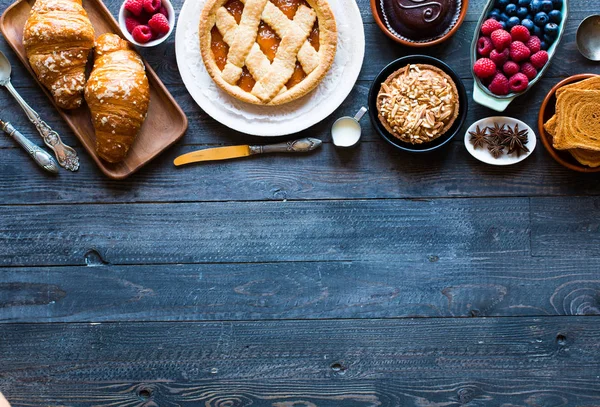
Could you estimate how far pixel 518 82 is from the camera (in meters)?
1.65

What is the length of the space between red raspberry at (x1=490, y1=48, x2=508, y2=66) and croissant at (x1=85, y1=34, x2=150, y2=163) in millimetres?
1037

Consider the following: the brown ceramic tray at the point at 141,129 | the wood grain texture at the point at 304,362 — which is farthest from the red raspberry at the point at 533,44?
the brown ceramic tray at the point at 141,129

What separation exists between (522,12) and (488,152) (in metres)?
0.42

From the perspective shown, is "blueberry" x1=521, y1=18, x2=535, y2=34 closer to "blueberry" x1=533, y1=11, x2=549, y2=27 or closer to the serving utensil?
"blueberry" x1=533, y1=11, x2=549, y2=27

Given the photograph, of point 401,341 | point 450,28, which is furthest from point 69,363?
point 450,28

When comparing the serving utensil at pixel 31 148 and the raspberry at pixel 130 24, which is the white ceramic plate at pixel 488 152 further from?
the serving utensil at pixel 31 148

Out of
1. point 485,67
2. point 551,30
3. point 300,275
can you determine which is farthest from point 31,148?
point 551,30

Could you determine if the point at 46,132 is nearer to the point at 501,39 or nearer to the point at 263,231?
the point at 263,231

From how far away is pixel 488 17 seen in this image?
5.59 ft

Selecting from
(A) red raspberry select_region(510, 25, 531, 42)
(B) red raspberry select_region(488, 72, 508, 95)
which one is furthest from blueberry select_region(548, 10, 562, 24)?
(B) red raspberry select_region(488, 72, 508, 95)

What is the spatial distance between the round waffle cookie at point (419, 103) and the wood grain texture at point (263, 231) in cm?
25

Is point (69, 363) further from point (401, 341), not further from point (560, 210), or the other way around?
point (560, 210)

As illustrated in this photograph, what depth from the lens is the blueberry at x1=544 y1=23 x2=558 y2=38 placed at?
5.45 feet

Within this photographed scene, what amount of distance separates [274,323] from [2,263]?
89cm
